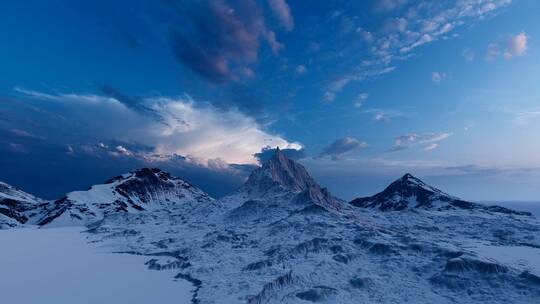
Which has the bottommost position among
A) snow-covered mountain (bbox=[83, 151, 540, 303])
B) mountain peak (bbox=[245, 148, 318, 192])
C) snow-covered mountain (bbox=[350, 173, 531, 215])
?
snow-covered mountain (bbox=[83, 151, 540, 303])

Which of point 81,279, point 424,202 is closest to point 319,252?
point 81,279

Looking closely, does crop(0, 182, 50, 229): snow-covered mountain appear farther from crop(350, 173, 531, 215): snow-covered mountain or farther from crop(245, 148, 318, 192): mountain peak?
crop(350, 173, 531, 215): snow-covered mountain

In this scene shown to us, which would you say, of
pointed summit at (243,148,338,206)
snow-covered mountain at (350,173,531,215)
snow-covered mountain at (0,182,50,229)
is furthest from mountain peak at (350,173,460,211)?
snow-covered mountain at (0,182,50,229)

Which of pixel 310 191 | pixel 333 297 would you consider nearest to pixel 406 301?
pixel 333 297

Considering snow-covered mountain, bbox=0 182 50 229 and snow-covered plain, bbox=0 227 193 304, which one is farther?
snow-covered mountain, bbox=0 182 50 229

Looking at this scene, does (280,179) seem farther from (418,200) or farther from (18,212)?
(18,212)

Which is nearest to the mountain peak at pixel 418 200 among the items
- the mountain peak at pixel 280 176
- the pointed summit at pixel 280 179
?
the mountain peak at pixel 280 176
